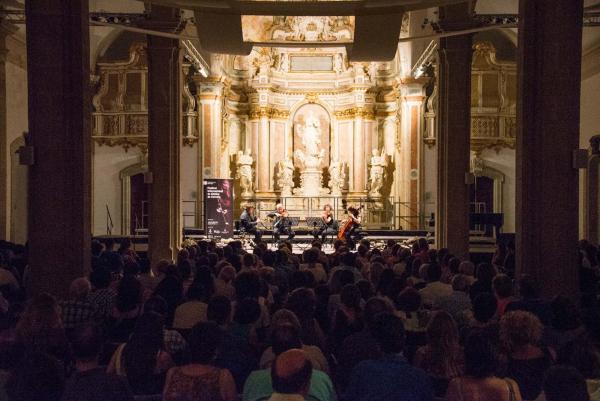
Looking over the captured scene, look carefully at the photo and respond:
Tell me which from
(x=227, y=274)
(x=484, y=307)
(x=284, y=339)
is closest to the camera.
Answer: (x=284, y=339)

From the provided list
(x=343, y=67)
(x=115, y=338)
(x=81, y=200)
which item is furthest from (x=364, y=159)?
(x=115, y=338)

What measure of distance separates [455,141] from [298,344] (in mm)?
9938

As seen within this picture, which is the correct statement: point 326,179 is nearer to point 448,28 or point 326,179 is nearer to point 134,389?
point 448,28

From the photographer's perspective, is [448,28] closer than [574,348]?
No

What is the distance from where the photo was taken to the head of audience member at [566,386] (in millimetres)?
3592

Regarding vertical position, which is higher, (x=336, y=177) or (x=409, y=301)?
(x=336, y=177)

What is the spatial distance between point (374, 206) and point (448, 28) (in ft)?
45.9

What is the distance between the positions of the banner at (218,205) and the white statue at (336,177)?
33.7 feet

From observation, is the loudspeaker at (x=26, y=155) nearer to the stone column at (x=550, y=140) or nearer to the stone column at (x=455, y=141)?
the stone column at (x=550, y=140)

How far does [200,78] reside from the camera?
2416 cm

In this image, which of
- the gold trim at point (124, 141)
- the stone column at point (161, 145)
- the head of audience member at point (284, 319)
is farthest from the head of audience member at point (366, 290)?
the gold trim at point (124, 141)

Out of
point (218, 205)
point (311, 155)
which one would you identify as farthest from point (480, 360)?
point (311, 155)

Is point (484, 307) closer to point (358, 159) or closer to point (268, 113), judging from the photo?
point (358, 159)

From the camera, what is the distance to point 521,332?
488cm
